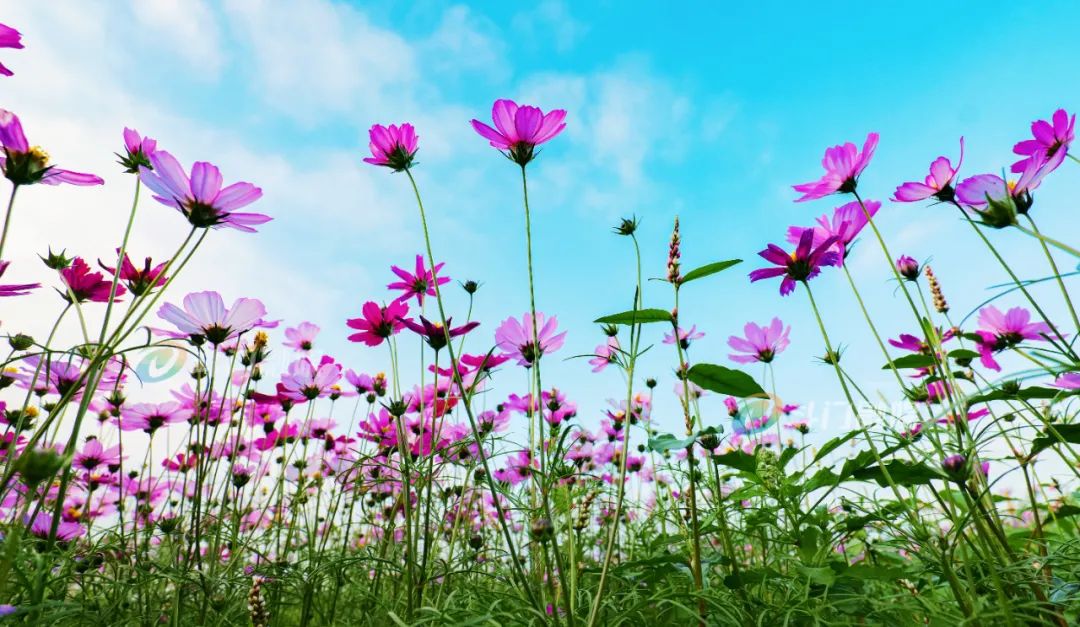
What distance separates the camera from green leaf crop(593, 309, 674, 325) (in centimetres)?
85

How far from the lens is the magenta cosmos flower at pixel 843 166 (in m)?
1.12

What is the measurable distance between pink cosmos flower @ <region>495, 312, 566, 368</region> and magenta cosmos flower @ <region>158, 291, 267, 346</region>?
0.45m

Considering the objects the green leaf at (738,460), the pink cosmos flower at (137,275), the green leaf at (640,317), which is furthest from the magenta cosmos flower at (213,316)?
the green leaf at (738,460)

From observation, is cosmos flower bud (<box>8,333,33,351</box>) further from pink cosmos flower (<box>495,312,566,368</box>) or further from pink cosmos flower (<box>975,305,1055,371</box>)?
pink cosmos flower (<box>975,305,1055,371</box>)

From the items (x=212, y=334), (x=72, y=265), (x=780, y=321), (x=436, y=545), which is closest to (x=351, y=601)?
(x=436, y=545)

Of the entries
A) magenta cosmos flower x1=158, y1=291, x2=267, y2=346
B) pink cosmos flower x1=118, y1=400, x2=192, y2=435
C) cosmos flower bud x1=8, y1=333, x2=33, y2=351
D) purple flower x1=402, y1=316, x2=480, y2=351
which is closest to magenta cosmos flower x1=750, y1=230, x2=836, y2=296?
purple flower x1=402, y1=316, x2=480, y2=351

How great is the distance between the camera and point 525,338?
1.11m

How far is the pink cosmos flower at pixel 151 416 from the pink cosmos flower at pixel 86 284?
702 mm

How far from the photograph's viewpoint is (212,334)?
3.55ft

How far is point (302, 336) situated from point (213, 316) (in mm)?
985

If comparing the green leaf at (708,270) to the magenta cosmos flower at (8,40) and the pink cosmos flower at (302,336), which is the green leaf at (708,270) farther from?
the pink cosmos flower at (302,336)

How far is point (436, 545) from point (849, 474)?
0.82 metres

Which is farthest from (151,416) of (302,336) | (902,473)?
(902,473)

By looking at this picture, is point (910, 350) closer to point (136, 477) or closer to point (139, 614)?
point (139, 614)
